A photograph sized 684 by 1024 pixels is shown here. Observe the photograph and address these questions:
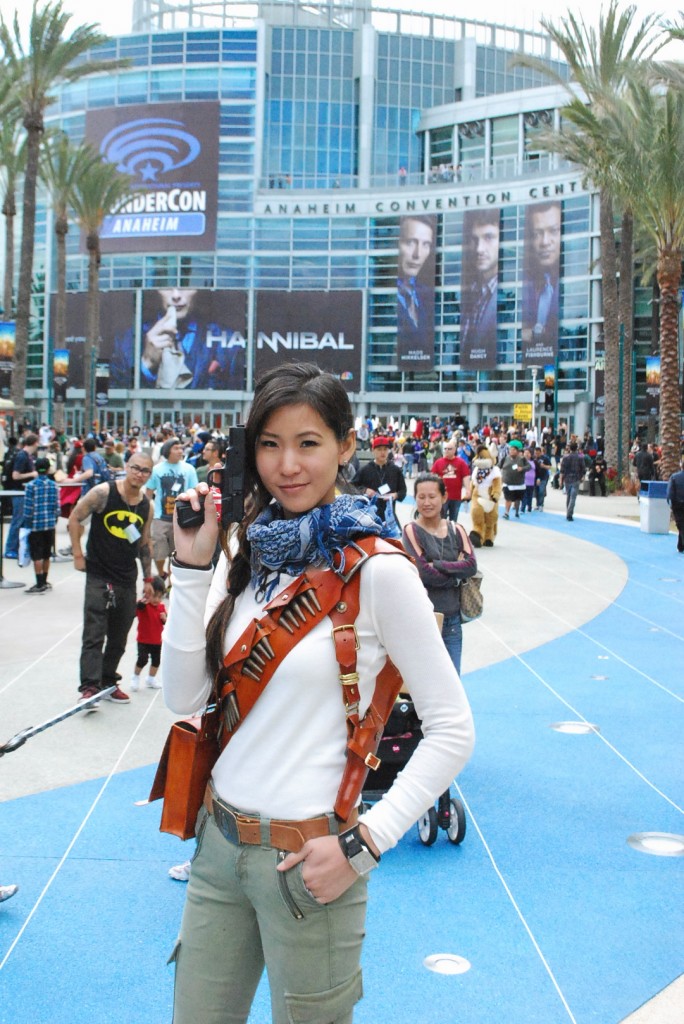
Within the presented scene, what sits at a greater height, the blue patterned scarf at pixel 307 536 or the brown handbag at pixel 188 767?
the blue patterned scarf at pixel 307 536

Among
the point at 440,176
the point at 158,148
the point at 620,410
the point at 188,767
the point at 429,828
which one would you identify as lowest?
the point at 429,828

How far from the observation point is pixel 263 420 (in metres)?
2.08

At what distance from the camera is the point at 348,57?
76.0 meters

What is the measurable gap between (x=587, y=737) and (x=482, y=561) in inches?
363

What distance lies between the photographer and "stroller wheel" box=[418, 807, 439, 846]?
205 inches

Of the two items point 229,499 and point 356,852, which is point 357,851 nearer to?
point 356,852

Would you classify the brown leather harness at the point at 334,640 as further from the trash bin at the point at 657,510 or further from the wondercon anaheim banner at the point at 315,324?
the wondercon anaheim banner at the point at 315,324

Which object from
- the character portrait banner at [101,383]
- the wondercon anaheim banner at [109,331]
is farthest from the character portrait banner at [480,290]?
the character portrait banner at [101,383]

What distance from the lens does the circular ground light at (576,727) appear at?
7.24m

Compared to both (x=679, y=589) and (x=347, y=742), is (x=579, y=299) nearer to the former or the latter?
(x=679, y=589)

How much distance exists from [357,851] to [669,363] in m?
24.0

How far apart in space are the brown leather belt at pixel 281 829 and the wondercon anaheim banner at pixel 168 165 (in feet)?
224

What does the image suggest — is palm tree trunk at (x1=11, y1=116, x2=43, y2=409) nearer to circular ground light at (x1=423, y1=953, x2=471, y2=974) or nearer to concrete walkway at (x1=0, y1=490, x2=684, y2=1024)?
concrete walkway at (x1=0, y1=490, x2=684, y2=1024)

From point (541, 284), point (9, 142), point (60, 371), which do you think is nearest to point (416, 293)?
point (541, 284)
